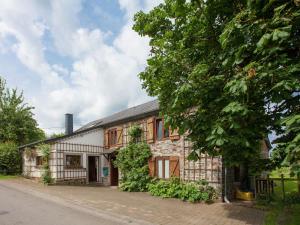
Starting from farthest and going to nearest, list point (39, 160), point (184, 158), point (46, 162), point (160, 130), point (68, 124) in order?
1. point (68, 124)
2. point (39, 160)
3. point (46, 162)
4. point (160, 130)
5. point (184, 158)

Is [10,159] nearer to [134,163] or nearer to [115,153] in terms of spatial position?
[115,153]

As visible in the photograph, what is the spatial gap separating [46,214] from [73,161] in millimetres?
12152

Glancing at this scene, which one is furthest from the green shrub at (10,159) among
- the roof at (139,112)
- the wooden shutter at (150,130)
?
the wooden shutter at (150,130)

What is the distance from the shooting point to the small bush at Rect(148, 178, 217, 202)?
13617mm

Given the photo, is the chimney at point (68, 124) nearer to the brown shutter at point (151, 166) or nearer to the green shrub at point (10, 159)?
the green shrub at point (10, 159)

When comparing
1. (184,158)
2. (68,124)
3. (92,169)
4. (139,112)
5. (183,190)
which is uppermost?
(139,112)

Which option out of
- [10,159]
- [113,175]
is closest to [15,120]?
[10,159]

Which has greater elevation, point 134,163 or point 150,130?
point 150,130

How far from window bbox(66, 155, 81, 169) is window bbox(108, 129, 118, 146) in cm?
256

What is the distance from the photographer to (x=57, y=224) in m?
8.83

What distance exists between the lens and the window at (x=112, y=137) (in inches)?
892

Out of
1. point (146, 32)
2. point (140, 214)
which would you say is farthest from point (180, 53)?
point (140, 214)

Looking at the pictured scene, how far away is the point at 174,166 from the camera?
54.2 ft

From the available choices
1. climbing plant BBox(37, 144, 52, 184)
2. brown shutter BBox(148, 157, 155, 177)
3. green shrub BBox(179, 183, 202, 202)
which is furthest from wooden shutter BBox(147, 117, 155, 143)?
climbing plant BBox(37, 144, 52, 184)
